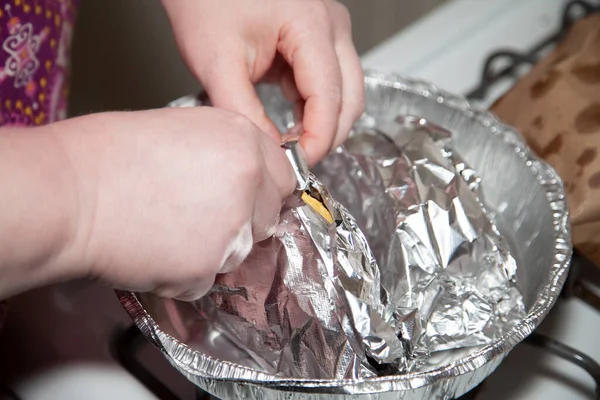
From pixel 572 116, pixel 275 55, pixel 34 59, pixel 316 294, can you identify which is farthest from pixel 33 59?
pixel 572 116

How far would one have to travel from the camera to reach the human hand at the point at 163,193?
0.97ft

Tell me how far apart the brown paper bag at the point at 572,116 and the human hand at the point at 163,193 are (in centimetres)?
28

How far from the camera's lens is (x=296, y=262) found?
389 millimetres

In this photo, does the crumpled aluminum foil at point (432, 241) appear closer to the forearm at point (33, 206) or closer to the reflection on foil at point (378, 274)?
the reflection on foil at point (378, 274)

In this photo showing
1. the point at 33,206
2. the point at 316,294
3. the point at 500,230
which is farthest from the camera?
the point at 500,230

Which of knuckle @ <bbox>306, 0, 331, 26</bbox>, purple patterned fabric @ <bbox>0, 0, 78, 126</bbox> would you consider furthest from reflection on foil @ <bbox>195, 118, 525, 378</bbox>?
purple patterned fabric @ <bbox>0, 0, 78, 126</bbox>

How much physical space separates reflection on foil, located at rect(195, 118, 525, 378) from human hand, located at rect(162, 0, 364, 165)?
0.05 meters

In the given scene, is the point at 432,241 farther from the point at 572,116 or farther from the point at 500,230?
the point at 572,116

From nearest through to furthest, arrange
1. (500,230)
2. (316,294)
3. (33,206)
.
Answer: (33,206)
(316,294)
(500,230)

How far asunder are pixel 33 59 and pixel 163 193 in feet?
0.87

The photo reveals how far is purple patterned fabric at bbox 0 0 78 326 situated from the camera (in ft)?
1.55

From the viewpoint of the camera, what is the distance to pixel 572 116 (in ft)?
1.78

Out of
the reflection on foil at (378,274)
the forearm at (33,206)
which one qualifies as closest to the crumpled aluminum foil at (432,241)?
the reflection on foil at (378,274)

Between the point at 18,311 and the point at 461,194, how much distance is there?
1.09 feet
